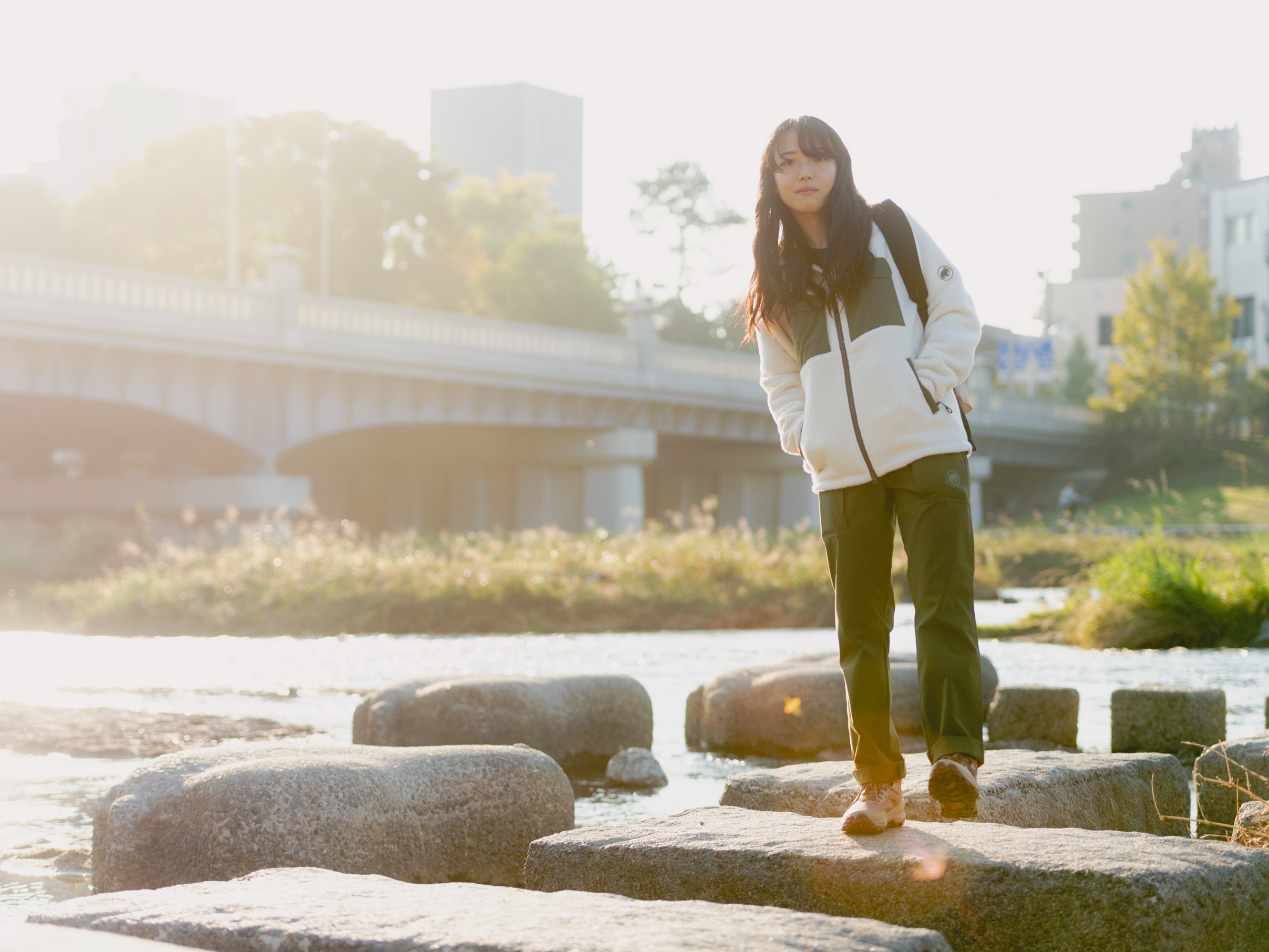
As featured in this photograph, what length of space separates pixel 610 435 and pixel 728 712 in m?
30.3

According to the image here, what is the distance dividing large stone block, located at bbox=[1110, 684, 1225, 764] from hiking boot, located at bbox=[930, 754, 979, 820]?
3816 mm

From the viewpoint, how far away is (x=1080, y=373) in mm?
74812

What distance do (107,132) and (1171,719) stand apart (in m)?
145

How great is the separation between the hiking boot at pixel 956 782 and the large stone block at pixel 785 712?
4019mm

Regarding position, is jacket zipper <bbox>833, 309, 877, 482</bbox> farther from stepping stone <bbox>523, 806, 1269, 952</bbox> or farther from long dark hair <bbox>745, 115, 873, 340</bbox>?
stepping stone <bbox>523, 806, 1269, 952</bbox>

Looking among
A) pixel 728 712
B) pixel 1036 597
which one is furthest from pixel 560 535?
pixel 728 712

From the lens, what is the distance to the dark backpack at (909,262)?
3.64 meters

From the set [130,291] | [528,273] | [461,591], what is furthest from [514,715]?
[528,273]

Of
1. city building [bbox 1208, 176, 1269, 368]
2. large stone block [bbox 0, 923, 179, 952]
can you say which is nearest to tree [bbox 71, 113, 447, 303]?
city building [bbox 1208, 176, 1269, 368]

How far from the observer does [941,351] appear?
3520 millimetres

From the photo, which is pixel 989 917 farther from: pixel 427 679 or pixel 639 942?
pixel 427 679

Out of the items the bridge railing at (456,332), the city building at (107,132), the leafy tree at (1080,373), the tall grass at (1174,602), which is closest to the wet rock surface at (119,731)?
the tall grass at (1174,602)

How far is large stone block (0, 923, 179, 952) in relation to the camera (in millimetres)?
1935

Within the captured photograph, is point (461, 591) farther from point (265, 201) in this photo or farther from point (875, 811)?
point (265, 201)
